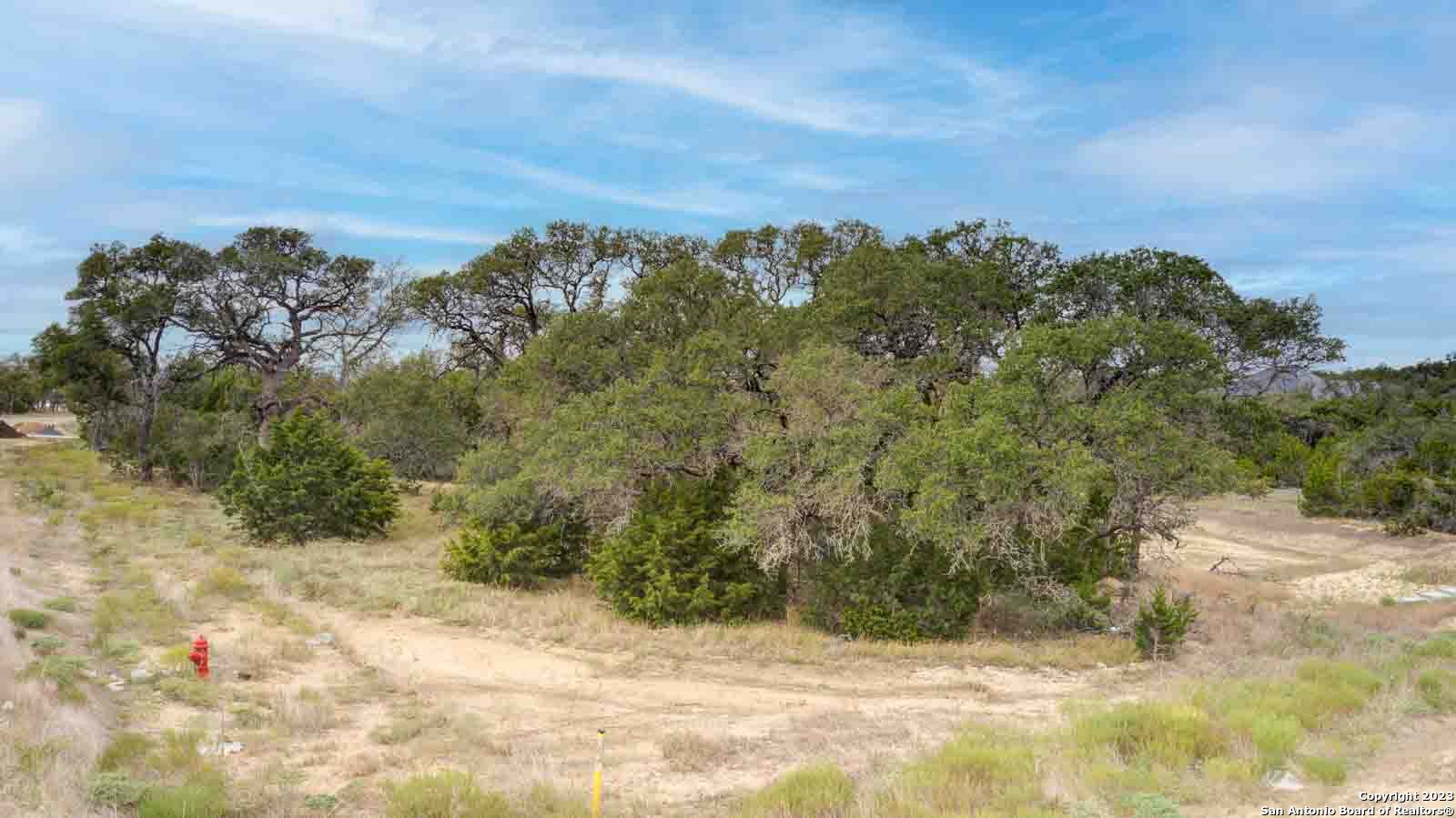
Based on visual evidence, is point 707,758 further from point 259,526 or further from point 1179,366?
point 259,526

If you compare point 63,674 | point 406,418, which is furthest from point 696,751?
point 406,418

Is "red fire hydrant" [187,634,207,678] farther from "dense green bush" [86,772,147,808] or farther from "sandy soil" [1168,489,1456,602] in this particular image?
"sandy soil" [1168,489,1456,602]

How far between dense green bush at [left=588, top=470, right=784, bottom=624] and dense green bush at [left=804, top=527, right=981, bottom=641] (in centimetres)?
170

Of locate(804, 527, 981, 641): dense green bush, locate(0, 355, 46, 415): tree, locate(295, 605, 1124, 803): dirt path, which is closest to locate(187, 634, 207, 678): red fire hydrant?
locate(295, 605, 1124, 803): dirt path

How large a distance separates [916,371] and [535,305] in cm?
1982

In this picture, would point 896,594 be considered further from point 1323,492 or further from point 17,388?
point 17,388

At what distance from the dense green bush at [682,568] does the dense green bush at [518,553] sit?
10.0 ft

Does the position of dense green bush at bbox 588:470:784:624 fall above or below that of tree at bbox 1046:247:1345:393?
below

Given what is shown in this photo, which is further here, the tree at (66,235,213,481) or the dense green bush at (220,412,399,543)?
the tree at (66,235,213,481)

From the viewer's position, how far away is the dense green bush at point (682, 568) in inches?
715

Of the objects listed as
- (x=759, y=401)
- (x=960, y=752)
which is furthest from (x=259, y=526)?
(x=960, y=752)

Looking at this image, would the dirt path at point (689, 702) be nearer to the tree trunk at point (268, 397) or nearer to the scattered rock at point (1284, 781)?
the scattered rock at point (1284, 781)

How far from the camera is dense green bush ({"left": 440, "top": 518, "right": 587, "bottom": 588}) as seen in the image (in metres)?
21.7

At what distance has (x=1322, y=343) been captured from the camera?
941 inches
